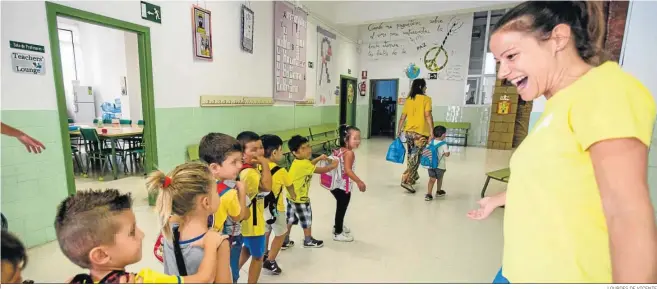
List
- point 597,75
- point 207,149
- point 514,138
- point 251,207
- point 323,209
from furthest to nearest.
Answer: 1. point 514,138
2. point 323,209
3. point 251,207
4. point 207,149
5. point 597,75

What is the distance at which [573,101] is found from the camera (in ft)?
1.89

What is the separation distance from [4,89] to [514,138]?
9.47m

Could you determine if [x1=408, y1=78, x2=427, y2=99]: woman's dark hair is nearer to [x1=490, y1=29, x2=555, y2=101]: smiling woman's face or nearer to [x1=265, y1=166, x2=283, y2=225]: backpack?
Answer: [x1=265, y1=166, x2=283, y2=225]: backpack

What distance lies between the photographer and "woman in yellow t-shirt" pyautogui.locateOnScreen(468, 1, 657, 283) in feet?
1.66

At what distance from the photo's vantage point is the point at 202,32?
3529 millimetres

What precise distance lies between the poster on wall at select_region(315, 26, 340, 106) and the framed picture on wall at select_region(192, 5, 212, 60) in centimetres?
327

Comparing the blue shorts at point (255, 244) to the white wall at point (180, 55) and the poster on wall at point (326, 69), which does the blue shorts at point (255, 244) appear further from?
the poster on wall at point (326, 69)

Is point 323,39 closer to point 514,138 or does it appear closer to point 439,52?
point 439,52

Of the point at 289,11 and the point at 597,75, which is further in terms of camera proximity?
the point at 289,11

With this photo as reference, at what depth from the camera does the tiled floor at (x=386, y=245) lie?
2053 mm

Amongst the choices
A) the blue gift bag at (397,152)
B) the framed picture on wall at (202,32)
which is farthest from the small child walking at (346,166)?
the framed picture on wall at (202,32)

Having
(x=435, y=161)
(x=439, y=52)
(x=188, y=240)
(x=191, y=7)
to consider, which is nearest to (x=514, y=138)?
(x=439, y=52)

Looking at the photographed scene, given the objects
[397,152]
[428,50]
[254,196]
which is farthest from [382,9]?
[254,196]

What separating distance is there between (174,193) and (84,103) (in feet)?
26.9
